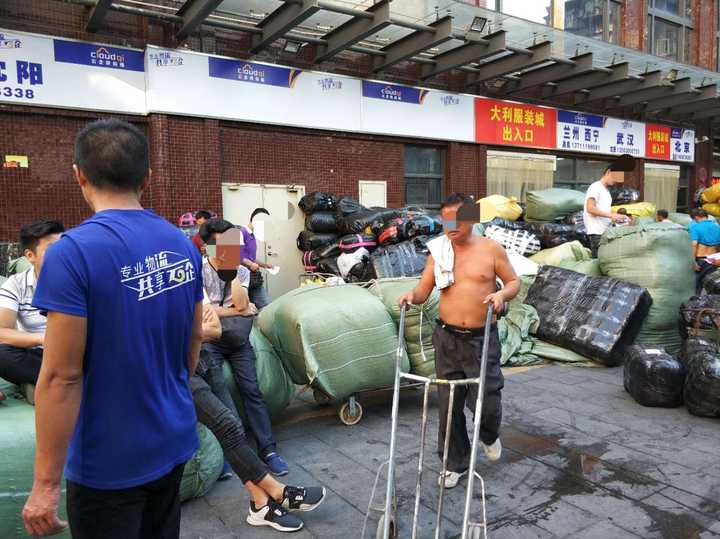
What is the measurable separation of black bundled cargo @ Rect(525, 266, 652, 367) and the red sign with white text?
39.1ft

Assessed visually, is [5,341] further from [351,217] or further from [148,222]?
[351,217]

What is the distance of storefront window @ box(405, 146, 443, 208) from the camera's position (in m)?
11.6

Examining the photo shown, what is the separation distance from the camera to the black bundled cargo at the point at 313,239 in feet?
29.9

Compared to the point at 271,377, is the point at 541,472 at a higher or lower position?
lower

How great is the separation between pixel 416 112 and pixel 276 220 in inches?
152

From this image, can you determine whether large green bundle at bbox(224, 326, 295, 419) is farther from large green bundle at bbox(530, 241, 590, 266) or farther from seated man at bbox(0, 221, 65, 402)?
large green bundle at bbox(530, 241, 590, 266)

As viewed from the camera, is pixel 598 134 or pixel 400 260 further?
pixel 598 134

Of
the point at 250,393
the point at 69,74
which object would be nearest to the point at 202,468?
the point at 250,393

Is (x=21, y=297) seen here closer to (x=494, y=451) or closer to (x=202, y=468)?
(x=202, y=468)

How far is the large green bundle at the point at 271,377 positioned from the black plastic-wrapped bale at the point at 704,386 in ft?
10.4

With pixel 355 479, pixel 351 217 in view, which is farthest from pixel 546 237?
pixel 355 479

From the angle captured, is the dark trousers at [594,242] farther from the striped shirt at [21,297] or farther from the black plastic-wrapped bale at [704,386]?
the striped shirt at [21,297]

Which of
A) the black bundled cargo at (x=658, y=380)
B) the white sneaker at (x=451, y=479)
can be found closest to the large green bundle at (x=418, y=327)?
the white sneaker at (x=451, y=479)

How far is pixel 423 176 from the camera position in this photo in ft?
39.0
